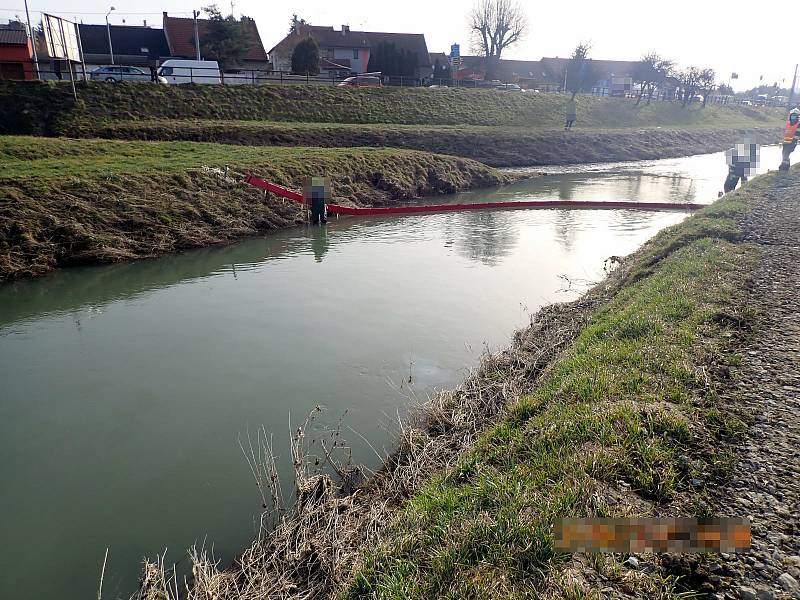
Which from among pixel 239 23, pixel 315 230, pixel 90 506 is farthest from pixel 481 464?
pixel 239 23

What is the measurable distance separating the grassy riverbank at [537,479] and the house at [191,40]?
4606 centimetres

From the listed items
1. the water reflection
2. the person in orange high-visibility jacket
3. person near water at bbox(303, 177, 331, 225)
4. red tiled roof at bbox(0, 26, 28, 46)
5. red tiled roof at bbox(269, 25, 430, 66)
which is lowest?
the water reflection

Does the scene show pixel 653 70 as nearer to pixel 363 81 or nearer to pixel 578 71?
pixel 578 71

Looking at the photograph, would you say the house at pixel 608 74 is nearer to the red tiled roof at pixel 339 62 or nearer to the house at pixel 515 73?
the house at pixel 515 73

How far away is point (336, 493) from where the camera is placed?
492 cm

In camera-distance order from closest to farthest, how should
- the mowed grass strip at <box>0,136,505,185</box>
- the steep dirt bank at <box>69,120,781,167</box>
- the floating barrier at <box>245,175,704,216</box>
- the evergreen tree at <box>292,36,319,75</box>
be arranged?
1. the mowed grass strip at <box>0,136,505,185</box>
2. the floating barrier at <box>245,175,704,216</box>
3. the steep dirt bank at <box>69,120,781,167</box>
4. the evergreen tree at <box>292,36,319,75</box>

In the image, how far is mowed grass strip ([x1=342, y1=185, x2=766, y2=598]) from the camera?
329cm

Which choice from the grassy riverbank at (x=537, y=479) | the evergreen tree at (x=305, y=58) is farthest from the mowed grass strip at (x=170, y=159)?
the evergreen tree at (x=305, y=58)

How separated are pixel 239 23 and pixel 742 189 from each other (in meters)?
39.7

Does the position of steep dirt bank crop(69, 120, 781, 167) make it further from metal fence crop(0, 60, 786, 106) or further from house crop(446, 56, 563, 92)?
house crop(446, 56, 563, 92)

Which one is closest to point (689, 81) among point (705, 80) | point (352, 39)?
point (705, 80)

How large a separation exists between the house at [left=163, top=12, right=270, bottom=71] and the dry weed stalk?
45.5 metres

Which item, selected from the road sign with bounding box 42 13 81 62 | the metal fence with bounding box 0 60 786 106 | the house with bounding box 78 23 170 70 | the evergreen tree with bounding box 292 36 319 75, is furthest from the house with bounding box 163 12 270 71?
the road sign with bounding box 42 13 81 62

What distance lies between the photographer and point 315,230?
16.3 metres
